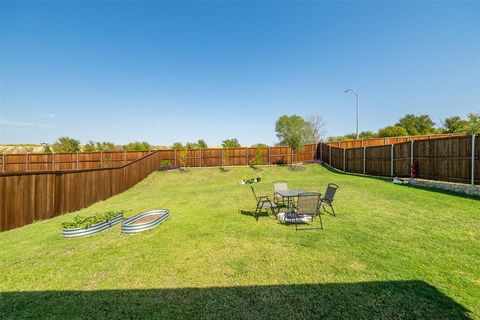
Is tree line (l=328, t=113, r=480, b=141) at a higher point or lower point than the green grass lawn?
higher

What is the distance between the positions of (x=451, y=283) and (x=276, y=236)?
118 inches

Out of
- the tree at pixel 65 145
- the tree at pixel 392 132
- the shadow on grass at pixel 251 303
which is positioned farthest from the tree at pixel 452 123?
the tree at pixel 65 145

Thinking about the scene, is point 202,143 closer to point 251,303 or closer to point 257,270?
point 257,270

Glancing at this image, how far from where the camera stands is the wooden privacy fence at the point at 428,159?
9.02 meters

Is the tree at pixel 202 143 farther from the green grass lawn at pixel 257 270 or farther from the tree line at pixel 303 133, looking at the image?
the green grass lawn at pixel 257 270

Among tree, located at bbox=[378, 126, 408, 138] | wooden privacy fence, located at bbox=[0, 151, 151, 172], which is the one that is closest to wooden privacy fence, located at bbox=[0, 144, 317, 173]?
wooden privacy fence, located at bbox=[0, 151, 151, 172]

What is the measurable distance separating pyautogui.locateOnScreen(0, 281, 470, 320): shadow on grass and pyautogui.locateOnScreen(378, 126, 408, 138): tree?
37.0 metres

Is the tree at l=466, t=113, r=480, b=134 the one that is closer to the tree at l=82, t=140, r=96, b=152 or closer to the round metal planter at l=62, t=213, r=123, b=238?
the round metal planter at l=62, t=213, r=123, b=238

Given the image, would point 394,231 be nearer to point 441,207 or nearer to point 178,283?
point 441,207

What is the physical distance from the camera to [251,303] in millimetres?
2965

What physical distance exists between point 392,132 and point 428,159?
2747 centimetres

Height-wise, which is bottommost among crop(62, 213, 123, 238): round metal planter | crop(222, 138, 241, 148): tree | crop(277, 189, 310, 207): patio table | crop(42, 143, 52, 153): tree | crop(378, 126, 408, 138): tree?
crop(62, 213, 123, 238): round metal planter

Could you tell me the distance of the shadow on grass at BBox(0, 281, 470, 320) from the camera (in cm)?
273

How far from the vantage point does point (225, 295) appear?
3145 mm
